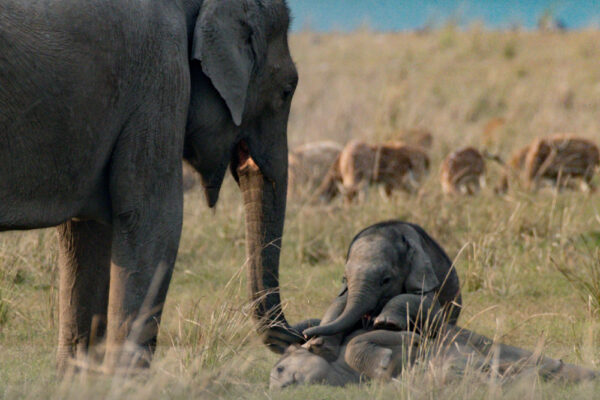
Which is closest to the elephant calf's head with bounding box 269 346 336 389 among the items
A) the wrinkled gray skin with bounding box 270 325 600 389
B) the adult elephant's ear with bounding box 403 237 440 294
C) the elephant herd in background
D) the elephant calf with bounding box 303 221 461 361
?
the wrinkled gray skin with bounding box 270 325 600 389

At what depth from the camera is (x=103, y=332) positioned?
5.90 meters

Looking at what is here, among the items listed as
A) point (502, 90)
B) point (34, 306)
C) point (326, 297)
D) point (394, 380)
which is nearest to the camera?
point (394, 380)

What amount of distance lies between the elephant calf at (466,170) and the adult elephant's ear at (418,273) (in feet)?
23.5

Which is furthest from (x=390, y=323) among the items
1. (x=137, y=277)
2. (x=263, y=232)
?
(x=137, y=277)

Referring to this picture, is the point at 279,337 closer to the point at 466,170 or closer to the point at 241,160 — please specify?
the point at 241,160

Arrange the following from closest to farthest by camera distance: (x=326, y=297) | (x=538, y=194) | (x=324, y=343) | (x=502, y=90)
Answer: (x=324, y=343)
(x=326, y=297)
(x=538, y=194)
(x=502, y=90)

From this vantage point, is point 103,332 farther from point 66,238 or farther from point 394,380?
point 394,380

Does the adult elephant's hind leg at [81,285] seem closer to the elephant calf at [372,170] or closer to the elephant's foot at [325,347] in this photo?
the elephant's foot at [325,347]

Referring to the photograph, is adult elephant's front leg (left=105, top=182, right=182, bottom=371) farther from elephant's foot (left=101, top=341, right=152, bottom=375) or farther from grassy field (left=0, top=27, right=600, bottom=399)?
grassy field (left=0, top=27, right=600, bottom=399)

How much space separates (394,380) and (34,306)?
3608 mm

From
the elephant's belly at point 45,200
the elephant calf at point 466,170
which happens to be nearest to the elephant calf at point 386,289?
the elephant's belly at point 45,200

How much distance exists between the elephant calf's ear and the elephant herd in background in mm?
7516

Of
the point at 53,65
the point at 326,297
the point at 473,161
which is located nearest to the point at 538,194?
the point at 473,161

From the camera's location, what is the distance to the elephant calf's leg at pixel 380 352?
553 cm
